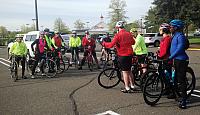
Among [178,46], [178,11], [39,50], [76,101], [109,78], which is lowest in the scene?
[76,101]

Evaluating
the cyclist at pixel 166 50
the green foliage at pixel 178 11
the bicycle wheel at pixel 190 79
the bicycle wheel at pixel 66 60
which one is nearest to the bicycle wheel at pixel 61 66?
the bicycle wheel at pixel 66 60

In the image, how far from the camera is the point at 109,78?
31.5ft

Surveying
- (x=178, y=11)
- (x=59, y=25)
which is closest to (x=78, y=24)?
(x=59, y=25)

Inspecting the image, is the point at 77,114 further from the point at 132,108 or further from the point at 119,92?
the point at 119,92

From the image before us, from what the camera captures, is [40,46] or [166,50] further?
[40,46]

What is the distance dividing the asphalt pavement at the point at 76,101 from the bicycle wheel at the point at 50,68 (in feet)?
5.68

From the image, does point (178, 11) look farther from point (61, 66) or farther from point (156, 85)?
point (156, 85)

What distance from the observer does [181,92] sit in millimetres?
7141

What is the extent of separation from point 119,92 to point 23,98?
2.64 m

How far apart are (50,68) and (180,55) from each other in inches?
272

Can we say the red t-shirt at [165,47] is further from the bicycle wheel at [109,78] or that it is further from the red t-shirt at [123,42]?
the bicycle wheel at [109,78]

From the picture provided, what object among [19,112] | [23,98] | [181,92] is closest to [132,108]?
[181,92]

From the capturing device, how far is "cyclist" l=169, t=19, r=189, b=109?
6.90m

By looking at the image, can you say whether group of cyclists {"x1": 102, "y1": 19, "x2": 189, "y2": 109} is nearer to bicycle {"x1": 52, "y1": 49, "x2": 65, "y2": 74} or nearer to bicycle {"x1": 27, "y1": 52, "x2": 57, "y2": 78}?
bicycle {"x1": 27, "y1": 52, "x2": 57, "y2": 78}
